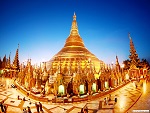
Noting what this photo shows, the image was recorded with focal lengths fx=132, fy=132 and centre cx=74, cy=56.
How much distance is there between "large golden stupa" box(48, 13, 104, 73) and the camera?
36.8 metres

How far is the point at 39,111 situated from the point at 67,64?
74.8ft

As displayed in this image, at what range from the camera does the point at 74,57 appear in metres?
39.3

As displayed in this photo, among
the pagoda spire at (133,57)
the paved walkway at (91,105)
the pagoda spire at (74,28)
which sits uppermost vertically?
the pagoda spire at (74,28)

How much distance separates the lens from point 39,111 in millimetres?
15000

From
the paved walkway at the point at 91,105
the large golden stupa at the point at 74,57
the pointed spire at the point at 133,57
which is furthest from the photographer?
the pointed spire at the point at 133,57

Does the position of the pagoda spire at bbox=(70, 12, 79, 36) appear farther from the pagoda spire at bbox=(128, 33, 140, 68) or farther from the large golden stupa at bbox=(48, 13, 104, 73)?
the pagoda spire at bbox=(128, 33, 140, 68)

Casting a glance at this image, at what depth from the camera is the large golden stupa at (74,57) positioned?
121 feet

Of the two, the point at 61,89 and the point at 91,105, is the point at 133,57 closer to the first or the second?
the point at 61,89

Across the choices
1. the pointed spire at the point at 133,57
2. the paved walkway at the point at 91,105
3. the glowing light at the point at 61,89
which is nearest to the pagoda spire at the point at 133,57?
the pointed spire at the point at 133,57

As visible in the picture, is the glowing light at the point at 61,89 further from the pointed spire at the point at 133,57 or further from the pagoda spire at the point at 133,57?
the pointed spire at the point at 133,57

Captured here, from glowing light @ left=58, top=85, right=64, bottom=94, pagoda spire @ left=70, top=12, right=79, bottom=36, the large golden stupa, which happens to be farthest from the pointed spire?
glowing light @ left=58, top=85, right=64, bottom=94

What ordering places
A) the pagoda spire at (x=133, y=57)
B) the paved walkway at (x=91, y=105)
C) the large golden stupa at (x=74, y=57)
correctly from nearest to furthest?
the paved walkway at (x=91, y=105) → the large golden stupa at (x=74, y=57) → the pagoda spire at (x=133, y=57)

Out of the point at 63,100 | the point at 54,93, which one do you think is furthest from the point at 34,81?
the point at 63,100

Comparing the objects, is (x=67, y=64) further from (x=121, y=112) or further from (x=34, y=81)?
(x=121, y=112)
